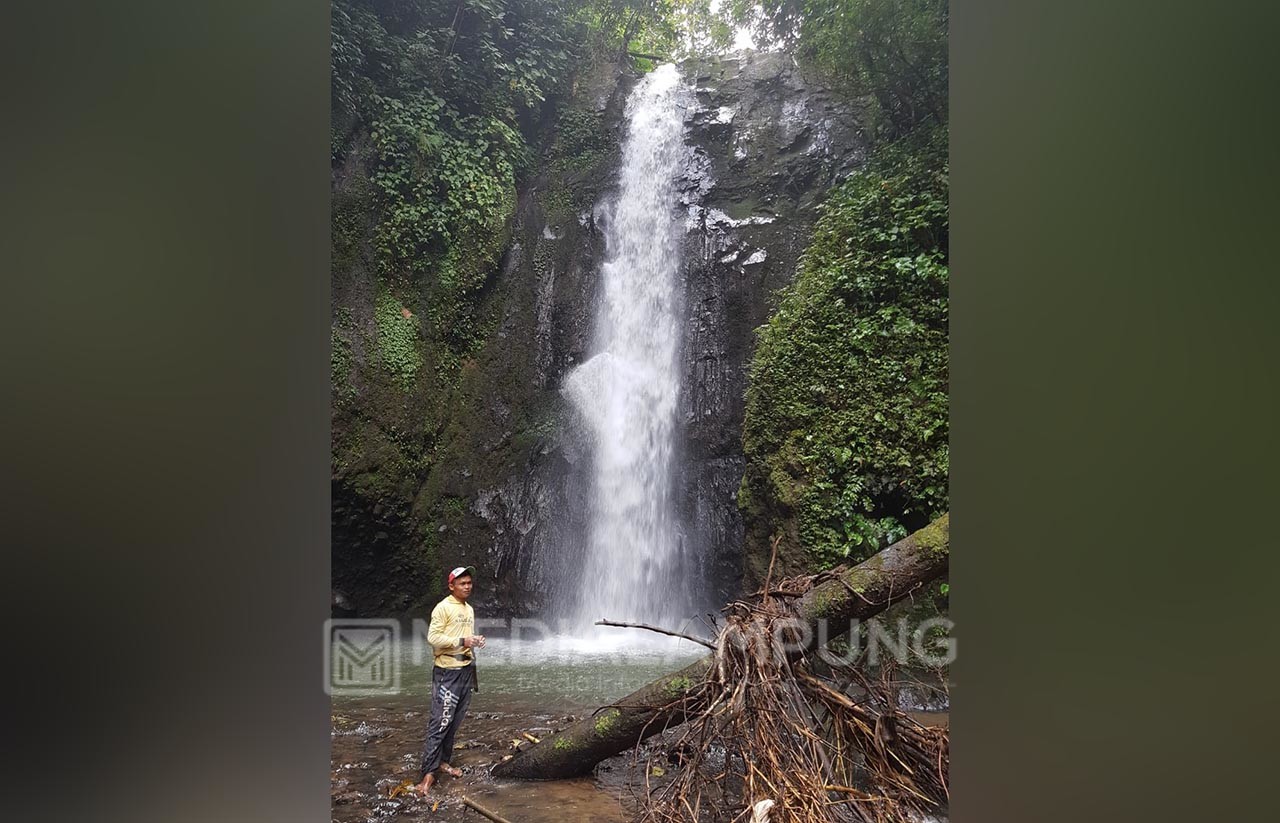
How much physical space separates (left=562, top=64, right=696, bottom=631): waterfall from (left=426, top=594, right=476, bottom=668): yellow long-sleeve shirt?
3.27 m

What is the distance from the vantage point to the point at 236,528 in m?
1.51

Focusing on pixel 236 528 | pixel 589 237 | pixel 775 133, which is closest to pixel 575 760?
pixel 236 528

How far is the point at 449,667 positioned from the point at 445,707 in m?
0.18

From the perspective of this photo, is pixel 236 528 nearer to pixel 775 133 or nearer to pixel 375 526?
pixel 375 526

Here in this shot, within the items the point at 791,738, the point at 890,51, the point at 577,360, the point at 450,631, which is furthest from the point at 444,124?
the point at 791,738

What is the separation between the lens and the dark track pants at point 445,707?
11.1 ft

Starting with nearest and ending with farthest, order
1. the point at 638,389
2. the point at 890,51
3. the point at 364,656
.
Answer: the point at 890,51 < the point at 364,656 < the point at 638,389

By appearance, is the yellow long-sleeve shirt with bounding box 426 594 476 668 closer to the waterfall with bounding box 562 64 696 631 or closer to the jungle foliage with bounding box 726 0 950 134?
the waterfall with bounding box 562 64 696 631

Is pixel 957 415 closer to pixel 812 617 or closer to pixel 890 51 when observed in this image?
pixel 812 617

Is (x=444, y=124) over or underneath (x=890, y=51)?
underneath

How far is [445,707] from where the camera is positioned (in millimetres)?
3396

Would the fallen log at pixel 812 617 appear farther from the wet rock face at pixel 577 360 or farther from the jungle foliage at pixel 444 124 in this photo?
the jungle foliage at pixel 444 124

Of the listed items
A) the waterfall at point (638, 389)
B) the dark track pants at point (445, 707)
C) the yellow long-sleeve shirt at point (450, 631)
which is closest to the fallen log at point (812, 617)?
the dark track pants at point (445, 707)

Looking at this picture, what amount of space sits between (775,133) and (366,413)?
14.6 ft
